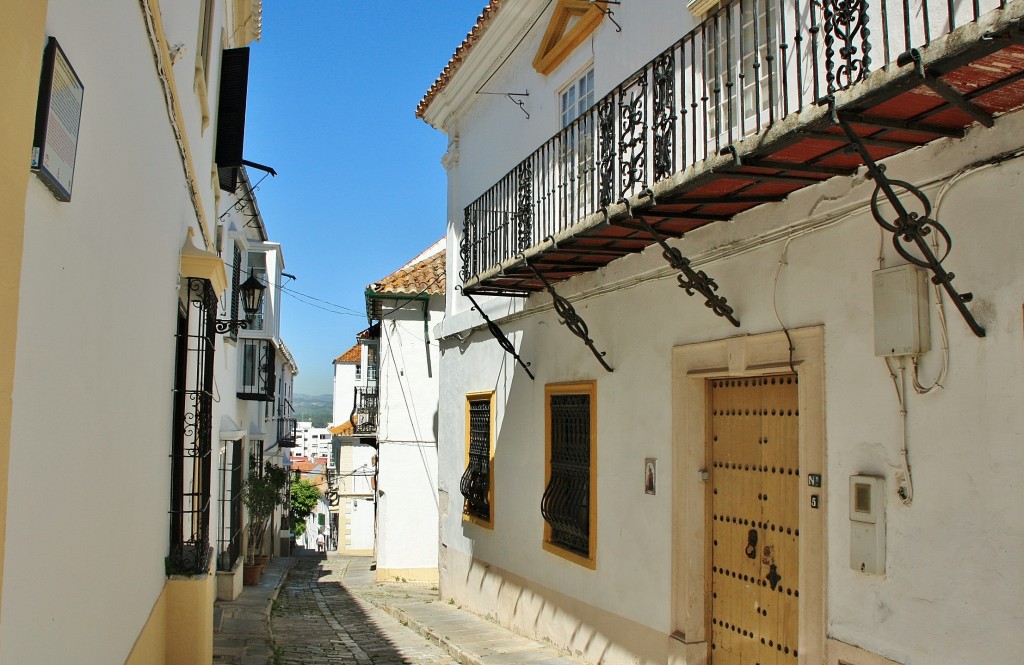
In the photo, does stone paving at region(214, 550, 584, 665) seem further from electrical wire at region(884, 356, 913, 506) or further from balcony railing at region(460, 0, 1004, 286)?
electrical wire at region(884, 356, 913, 506)

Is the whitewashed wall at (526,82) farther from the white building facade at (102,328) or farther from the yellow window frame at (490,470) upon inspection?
the white building facade at (102,328)

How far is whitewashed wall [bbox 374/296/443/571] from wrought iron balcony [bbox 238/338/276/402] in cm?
234

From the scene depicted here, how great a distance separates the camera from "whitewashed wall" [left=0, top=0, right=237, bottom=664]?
276 centimetres

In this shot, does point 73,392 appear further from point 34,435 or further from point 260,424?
point 260,424

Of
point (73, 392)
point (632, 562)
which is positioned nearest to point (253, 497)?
point (632, 562)

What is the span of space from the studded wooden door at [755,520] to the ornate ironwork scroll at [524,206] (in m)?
2.84

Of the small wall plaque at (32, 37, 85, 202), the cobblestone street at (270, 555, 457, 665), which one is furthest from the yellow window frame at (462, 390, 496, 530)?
the small wall plaque at (32, 37, 85, 202)

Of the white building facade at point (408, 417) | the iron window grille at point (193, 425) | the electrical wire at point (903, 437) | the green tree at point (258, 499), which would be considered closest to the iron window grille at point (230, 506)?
the green tree at point (258, 499)

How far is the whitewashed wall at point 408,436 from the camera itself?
18219mm

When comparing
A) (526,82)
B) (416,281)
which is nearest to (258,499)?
(416,281)

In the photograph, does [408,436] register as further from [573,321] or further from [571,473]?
[573,321]

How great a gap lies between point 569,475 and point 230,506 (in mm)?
8487

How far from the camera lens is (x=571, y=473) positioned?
9.14 meters

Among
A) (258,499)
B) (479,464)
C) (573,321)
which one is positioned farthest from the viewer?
(258,499)
